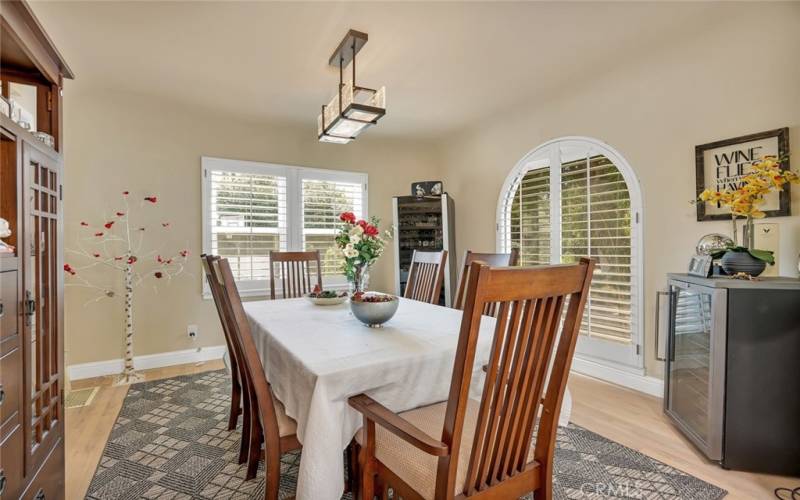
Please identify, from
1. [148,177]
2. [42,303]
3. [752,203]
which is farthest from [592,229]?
[148,177]

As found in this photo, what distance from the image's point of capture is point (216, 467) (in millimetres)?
1968

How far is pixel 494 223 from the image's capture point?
4.22 metres

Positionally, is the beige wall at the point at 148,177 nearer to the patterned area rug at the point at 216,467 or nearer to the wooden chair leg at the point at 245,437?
the patterned area rug at the point at 216,467

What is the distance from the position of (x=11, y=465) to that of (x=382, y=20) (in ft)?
8.32

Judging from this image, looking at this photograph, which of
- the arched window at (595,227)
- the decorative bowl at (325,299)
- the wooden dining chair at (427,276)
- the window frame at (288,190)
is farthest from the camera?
the window frame at (288,190)

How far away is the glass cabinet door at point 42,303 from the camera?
122 cm

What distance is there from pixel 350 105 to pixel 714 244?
7.55 feet

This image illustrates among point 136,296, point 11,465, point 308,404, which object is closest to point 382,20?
point 308,404

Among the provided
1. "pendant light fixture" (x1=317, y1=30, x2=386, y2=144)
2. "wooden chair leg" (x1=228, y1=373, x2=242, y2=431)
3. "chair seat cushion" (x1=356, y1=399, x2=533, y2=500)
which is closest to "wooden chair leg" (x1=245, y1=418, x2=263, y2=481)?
"wooden chair leg" (x1=228, y1=373, x2=242, y2=431)

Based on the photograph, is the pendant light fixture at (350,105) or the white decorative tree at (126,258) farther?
the white decorative tree at (126,258)

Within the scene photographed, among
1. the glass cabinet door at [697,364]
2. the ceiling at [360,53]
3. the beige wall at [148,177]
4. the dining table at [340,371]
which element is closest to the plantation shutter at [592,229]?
the glass cabinet door at [697,364]

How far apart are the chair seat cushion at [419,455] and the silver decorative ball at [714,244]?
1.80 meters

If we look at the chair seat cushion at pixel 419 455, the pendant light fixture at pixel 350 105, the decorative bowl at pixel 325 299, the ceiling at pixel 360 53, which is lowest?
the chair seat cushion at pixel 419 455

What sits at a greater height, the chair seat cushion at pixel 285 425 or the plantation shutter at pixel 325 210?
the plantation shutter at pixel 325 210
